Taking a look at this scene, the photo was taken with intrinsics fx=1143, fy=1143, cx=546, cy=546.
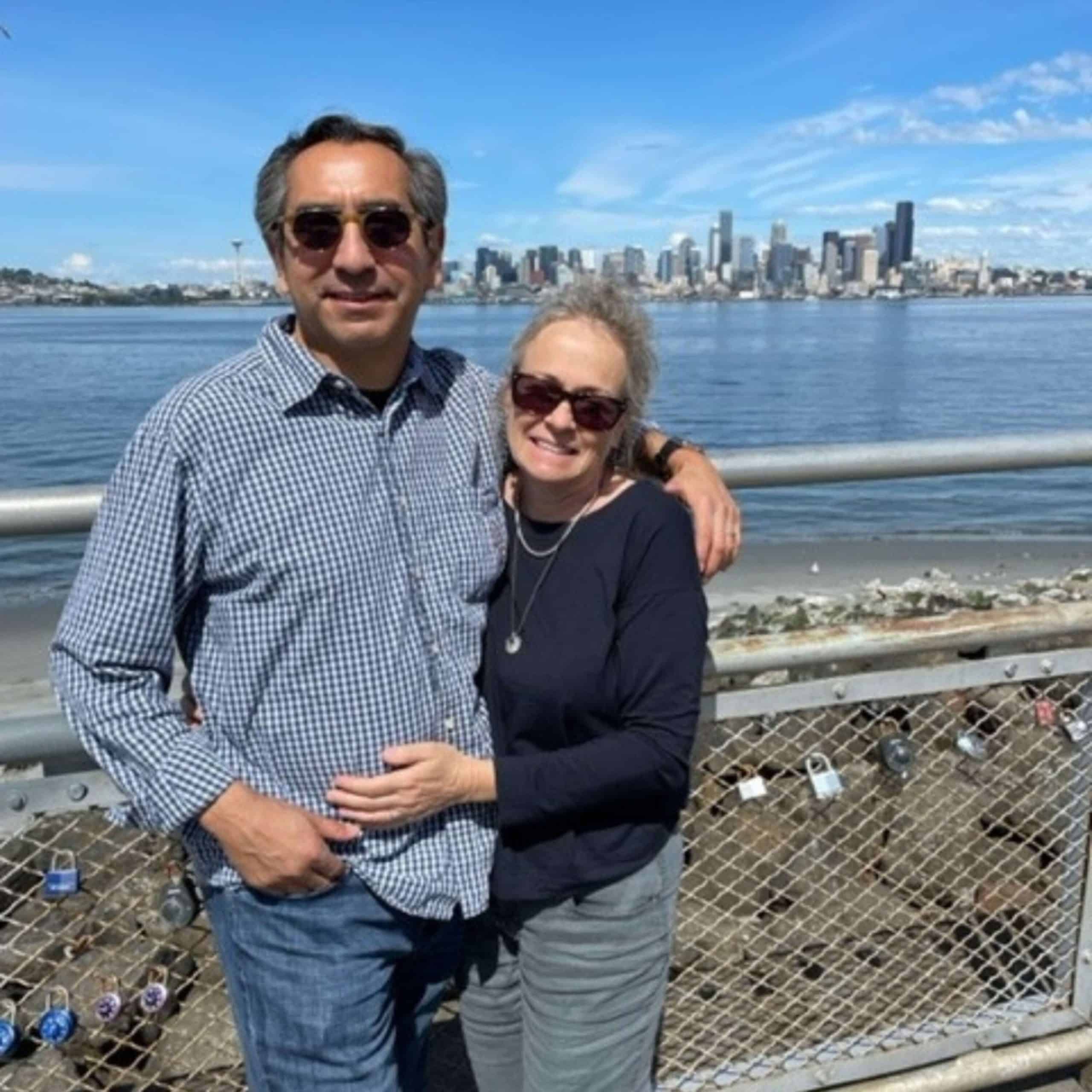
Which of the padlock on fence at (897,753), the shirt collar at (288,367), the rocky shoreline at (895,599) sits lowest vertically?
the rocky shoreline at (895,599)

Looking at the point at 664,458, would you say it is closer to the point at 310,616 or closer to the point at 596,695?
the point at 596,695

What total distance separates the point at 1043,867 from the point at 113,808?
2.66m

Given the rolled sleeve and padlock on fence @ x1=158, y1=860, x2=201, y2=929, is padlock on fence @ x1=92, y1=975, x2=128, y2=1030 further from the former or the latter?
the rolled sleeve

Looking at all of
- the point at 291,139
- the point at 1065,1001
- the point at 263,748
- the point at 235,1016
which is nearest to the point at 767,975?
the point at 1065,1001

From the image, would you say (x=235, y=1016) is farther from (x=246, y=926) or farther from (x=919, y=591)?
(x=919, y=591)

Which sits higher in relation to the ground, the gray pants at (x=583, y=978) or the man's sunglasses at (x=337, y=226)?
the man's sunglasses at (x=337, y=226)

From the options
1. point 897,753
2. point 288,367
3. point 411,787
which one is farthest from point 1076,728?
point 288,367

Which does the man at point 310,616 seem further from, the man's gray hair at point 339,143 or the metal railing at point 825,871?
the metal railing at point 825,871

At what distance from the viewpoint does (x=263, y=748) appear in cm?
195

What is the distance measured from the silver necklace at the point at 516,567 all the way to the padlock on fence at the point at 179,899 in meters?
1.00

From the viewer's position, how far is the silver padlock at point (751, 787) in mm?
2648

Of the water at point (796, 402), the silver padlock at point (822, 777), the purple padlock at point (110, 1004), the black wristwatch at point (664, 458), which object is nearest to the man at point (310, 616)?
the black wristwatch at point (664, 458)

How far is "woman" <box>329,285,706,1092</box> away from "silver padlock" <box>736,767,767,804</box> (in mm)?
407

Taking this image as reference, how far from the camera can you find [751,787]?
8.68 ft
